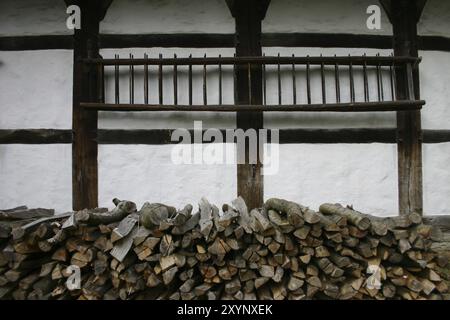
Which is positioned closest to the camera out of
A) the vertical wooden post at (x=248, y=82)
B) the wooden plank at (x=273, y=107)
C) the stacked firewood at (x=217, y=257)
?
the stacked firewood at (x=217, y=257)

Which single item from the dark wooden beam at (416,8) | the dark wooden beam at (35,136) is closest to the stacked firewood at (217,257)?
the dark wooden beam at (35,136)

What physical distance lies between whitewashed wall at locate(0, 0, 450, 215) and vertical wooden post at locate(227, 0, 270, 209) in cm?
10

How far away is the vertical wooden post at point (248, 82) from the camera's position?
3230mm

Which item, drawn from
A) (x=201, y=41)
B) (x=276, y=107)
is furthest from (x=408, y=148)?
(x=201, y=41)

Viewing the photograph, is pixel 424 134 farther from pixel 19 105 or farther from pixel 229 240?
pixel 19 105

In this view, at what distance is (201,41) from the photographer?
131 inches

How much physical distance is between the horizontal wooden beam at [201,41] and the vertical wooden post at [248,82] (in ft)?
0.43

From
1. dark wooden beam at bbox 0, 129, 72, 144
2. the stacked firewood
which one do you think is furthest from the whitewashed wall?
the stacked firewood

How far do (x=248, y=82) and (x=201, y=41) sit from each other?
737mm

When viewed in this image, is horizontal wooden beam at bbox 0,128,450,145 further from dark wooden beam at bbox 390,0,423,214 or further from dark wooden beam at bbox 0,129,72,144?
dark wooden beam at bbox 390,0,423,214

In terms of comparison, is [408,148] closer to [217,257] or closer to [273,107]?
[273,107]

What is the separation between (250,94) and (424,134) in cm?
206

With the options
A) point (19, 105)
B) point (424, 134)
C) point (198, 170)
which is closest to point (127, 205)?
point (198, 170)

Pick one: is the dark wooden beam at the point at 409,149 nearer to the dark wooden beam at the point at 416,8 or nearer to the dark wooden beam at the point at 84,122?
the dark wooden beam at the point at 416,8
